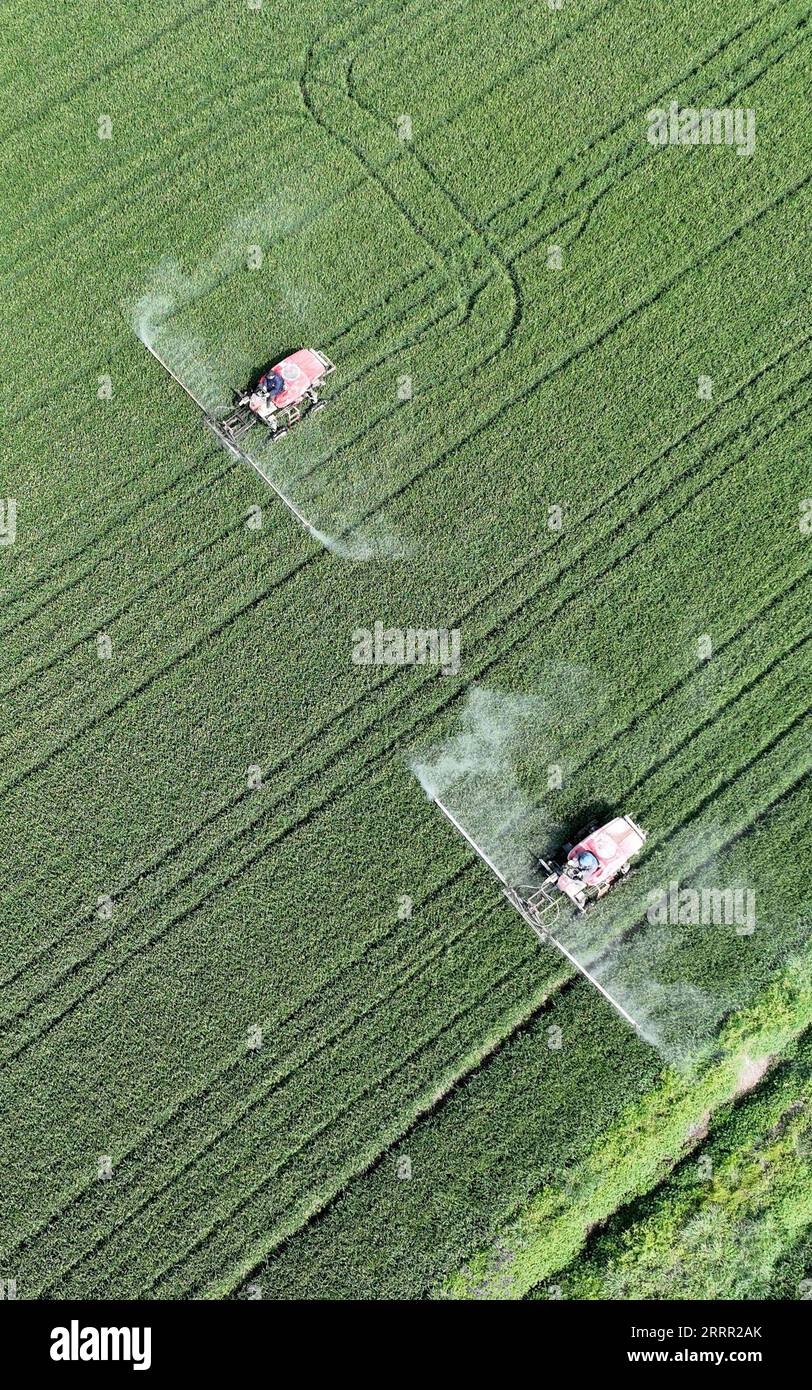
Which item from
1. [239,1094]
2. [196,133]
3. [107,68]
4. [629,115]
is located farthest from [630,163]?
[239,1094]

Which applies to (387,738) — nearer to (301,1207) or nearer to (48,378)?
(301,1207)

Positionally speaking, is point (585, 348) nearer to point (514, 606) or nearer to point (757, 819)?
point (514, 606)

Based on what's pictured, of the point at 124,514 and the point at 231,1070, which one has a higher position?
the point at 124,514

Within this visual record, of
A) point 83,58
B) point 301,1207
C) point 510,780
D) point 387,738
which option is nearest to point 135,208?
point 83,58

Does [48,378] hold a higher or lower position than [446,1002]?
higher

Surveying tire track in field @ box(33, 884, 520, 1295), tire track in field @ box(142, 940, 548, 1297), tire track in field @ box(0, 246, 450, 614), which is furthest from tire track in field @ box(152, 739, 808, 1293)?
tire track in field @ box(0, 246, 450, 614)
